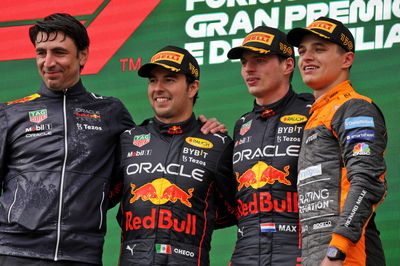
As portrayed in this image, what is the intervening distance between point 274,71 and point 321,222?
90 centimetres

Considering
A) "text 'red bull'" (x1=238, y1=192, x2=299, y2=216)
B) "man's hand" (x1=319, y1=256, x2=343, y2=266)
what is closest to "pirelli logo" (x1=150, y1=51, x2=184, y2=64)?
"text 'red bull'" (x1=238, y1=192, x2=299, y2=216)

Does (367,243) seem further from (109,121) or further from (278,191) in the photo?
(109,121)

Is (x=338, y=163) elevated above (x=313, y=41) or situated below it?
below

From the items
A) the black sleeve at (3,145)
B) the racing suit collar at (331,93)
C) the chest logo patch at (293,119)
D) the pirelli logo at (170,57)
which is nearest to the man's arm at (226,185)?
the chest logo patch at (293,119)

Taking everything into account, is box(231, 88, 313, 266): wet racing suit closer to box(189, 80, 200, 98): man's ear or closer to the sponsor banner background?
box(189, 80, 200, 98): man's ear

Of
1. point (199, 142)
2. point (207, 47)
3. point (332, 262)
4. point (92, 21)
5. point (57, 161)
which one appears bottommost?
point (332, 262)

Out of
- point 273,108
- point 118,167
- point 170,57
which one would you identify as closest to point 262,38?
point 273,108

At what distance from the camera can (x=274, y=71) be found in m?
4.16

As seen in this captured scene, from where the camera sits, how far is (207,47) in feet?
18.0

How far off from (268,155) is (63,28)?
1165 mm

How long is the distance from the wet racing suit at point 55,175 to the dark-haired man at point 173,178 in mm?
138

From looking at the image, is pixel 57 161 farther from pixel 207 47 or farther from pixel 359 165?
pixel 207 47

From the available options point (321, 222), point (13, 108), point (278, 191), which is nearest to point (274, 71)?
point (278, 191)

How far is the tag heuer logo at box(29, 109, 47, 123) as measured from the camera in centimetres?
417
